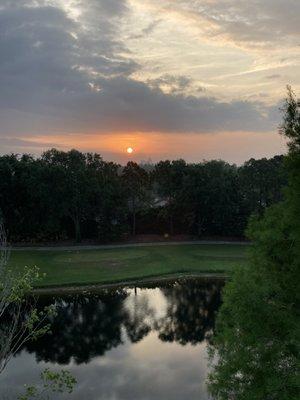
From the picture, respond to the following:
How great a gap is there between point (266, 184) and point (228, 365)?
6236 cm

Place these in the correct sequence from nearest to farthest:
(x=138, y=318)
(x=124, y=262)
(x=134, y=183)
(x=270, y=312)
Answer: (x=270, y=312)
(x=138, y=318)
(x=124, y=262)
(x=134, y=183)

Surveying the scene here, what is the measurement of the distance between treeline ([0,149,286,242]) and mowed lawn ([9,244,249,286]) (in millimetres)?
7630

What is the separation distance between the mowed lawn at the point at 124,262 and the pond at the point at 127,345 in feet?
13.8

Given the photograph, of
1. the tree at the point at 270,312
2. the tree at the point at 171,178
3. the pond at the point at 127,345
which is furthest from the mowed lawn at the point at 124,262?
the tree at the point at 270,312

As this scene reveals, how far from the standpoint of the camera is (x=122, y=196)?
77625mm

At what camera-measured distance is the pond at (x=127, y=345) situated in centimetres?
2920

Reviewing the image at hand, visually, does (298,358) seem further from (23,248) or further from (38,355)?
(23,248)

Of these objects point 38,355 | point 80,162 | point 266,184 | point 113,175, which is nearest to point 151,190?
point 113,175

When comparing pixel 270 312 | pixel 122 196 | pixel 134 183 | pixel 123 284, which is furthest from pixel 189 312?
pixel 134 183

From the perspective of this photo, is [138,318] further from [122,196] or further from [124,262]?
[122,196]

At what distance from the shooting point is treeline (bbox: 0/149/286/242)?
7362 cm

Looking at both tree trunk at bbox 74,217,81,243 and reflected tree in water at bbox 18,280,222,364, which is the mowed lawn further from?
tree trunk at bbox 74,217,81,243

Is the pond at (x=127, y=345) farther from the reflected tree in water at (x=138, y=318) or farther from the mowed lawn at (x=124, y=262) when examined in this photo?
the mowed lawn at (x=124, y=262)

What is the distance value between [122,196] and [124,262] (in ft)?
63.0
